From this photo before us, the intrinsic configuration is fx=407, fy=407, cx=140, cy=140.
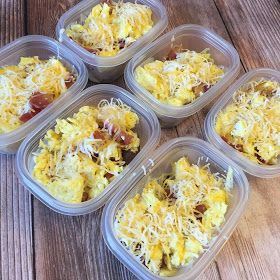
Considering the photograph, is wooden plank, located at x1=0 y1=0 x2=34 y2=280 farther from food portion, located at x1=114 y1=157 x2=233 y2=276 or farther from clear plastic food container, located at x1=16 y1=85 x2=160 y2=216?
food portion, located at x1=114 y1=157 x2=233 y2=276

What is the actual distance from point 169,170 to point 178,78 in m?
0.35

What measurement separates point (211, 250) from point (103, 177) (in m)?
0.39

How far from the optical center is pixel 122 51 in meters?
1.54

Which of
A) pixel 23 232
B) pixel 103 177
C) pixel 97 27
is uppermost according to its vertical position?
pixel 97 27

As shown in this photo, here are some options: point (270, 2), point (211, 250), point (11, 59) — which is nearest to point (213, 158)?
point (211, 250)

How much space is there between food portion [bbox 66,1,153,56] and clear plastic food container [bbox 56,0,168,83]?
1.2 inches

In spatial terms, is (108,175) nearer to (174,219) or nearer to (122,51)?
(174,219)

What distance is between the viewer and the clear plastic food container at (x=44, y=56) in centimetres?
137

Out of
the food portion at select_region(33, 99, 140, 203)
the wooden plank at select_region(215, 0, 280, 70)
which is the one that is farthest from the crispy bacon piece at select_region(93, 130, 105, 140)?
the wooden plank at select_region(215, 0, 280, 70)

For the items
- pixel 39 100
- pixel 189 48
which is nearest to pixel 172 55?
pixel 189 48

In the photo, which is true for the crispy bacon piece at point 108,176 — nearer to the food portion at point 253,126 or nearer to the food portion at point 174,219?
the food portion at point 174,219

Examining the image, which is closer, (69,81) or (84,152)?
(84,152)

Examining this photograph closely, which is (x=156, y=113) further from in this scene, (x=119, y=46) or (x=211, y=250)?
(x=211, y=250)

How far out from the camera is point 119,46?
5.22 ft
